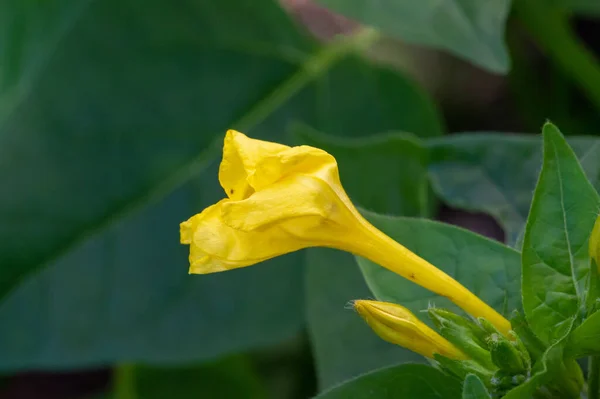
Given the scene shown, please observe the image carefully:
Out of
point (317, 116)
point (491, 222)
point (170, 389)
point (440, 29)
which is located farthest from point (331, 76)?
point (170, 389)

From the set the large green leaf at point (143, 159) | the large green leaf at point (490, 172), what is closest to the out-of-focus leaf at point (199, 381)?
the large green leaf at point (143, 159)

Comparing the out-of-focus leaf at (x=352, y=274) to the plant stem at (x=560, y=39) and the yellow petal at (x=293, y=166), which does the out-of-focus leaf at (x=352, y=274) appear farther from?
the plant stem at (x=560, y=39)

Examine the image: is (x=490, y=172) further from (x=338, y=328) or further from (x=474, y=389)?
(x=474, y=389)

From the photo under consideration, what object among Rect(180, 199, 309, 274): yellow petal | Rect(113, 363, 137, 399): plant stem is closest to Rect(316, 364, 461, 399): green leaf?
Rect(180, 199, 309, 274): yellow petal

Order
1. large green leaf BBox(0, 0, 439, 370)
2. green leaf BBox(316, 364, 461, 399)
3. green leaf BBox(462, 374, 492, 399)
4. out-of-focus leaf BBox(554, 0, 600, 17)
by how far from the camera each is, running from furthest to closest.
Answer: out-of-focus leaf BBox(554, 0, 600, 17) < large green leaf BBox(0, 0, 439, 370) < green leaf BBox(316, 364, 461, 399) < green leaf BBox(462, 374, 492, 399)

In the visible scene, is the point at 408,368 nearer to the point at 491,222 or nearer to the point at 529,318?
the point at 529,318

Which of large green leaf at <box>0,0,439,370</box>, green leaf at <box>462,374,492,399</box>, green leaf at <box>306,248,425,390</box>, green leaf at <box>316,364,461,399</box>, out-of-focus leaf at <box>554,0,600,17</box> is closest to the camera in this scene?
green leaf at <box>462,374,492,399</box>

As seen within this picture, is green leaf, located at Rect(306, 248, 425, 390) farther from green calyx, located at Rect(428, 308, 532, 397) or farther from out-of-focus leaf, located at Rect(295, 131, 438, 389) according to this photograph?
green calyx, located at Rect(428, 308, 532, 397)
